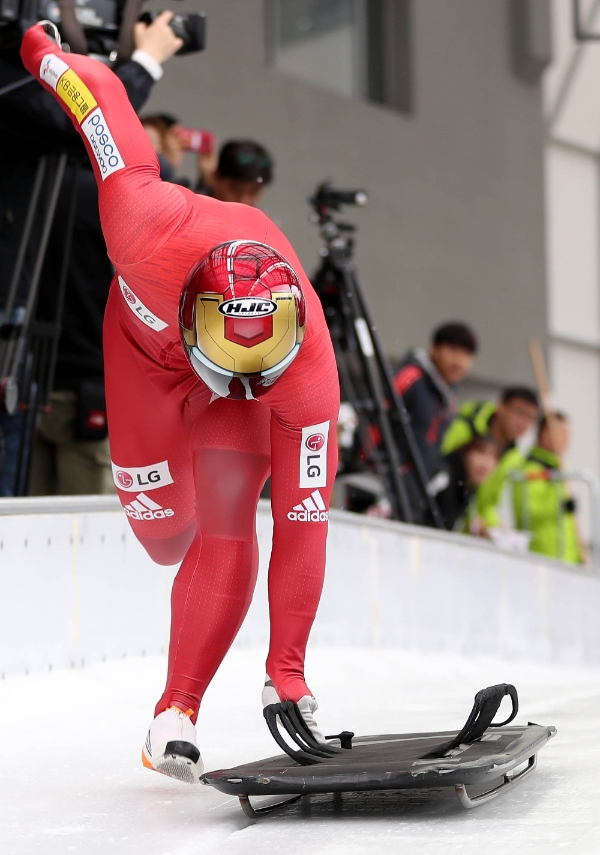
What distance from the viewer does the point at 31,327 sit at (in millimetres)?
3533

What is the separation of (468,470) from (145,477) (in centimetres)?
372

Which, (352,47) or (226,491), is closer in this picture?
(226,491)

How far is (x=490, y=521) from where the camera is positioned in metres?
6.29

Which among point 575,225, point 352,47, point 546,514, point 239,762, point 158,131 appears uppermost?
point 352,47

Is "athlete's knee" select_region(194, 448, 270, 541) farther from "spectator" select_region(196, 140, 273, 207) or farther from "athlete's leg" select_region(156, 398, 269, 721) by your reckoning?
"spectator" select_region(196, 140, 273, 207)

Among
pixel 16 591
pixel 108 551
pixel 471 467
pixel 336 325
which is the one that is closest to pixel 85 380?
pixel 108 551

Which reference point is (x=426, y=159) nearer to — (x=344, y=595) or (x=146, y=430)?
(x=344, y=595)

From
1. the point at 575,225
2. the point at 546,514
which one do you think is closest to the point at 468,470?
the point at 546,514

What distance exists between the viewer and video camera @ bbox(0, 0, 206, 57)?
3.13m

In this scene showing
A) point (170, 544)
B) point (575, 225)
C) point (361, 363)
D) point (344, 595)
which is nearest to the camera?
point (170, 544)

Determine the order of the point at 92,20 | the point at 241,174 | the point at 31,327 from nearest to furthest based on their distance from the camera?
1. the point at 92,20
2. the point at 31,327
3. the point at 241,174

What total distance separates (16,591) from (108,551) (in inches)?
15.8

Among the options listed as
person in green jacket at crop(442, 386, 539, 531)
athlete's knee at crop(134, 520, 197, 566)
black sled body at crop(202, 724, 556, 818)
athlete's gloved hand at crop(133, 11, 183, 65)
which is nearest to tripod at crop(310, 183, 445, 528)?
person in green jacket at crop(442, 386, 539, 531)

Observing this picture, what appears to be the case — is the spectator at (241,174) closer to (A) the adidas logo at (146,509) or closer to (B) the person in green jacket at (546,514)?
(A) the adidas logo at (146,509)
